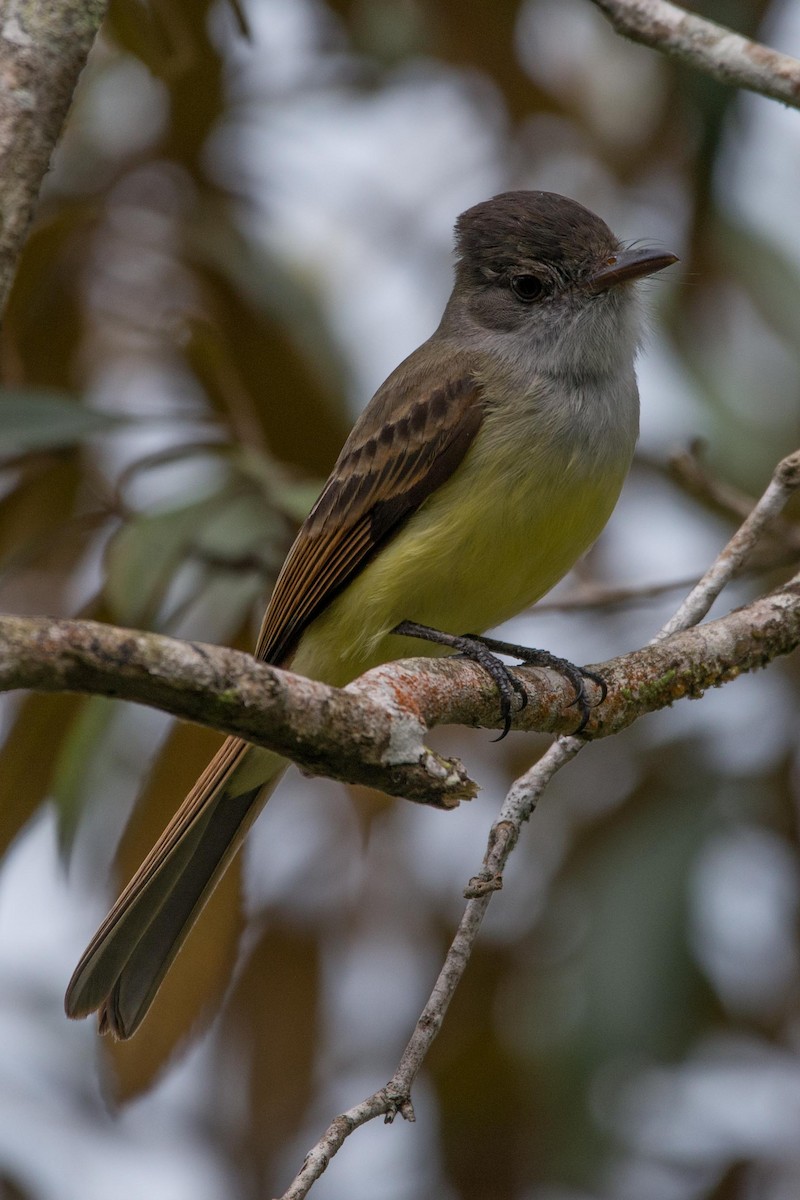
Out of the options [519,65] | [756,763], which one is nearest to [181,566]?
[756,763]

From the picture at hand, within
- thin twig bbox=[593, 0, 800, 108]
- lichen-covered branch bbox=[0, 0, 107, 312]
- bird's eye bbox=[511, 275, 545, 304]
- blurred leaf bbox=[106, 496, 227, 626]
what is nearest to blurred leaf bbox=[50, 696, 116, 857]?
blurred leaf bbox=[106, 496, 227, 626]

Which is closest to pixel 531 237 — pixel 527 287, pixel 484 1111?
pixel 527 287

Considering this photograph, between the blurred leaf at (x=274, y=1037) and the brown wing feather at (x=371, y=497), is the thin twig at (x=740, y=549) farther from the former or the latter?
the blurred leaf at (x=274, y=1037)

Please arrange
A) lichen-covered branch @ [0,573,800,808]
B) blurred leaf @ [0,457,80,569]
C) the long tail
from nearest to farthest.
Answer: lichen-covered branch @ [0,573,800,808]
the long tail
blurred leaf @ [0,457,80,569]

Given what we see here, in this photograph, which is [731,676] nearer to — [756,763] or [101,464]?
[756,763]

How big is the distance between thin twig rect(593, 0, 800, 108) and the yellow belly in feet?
2.77

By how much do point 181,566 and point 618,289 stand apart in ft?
4.30

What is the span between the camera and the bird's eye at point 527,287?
3.74m

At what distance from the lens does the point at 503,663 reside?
2773 mm

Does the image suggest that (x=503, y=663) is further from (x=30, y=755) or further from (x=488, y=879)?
(x=30, y=755)

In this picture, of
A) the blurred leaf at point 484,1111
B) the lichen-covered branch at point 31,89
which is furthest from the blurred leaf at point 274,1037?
the lichen-covered branch at point 31,89

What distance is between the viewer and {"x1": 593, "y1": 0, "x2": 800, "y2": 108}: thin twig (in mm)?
2830

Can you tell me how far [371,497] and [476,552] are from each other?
0.42 metres

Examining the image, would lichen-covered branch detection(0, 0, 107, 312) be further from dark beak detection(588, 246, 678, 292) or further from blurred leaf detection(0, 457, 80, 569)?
blurred leaf detection(0, 457, 80, 569)
